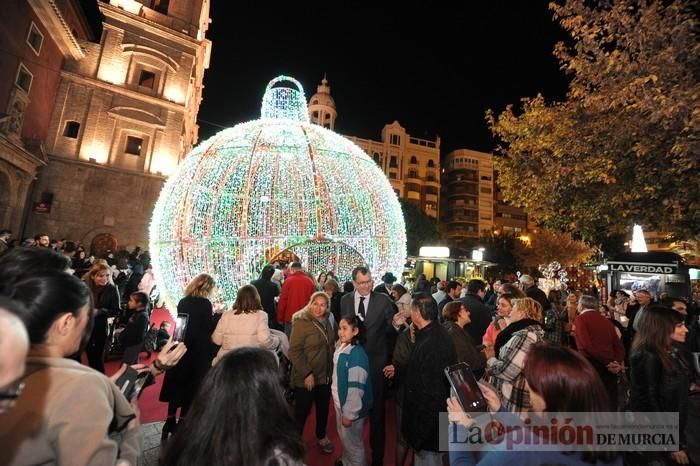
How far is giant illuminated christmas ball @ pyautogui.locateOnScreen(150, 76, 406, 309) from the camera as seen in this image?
7.24m

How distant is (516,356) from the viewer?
283 centimetres

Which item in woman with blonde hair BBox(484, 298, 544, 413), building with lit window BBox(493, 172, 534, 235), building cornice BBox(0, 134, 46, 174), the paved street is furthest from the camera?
building with lit window BBox(493, 172, 534, 235)

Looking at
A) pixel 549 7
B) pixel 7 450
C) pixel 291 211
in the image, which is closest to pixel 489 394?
pixel 7 450

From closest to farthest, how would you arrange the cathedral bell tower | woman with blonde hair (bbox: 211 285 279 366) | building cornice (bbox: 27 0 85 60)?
woman with blonde hair (bbox: 211 285 279 366)
building cornice (bbox: 27 0 85 60)
the cathedral bell tower

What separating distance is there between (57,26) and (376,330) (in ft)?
76.5

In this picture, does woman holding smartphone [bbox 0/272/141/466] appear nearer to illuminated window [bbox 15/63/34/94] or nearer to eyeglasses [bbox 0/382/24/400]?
eyeglasses [bbox 0/382/24/400]

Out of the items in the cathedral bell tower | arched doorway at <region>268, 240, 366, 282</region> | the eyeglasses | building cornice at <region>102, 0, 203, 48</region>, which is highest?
the cathedral bell tower

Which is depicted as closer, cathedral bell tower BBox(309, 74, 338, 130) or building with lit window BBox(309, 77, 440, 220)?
cathedral bell tower BBox(309, 74, 338, 130)

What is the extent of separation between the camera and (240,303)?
3826 millimetres

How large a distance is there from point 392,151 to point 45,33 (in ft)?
137

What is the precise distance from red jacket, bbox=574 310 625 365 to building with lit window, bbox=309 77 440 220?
149ft

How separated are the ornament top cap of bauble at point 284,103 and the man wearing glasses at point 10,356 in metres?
7.86

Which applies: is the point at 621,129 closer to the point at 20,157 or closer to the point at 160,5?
the point at 20,157

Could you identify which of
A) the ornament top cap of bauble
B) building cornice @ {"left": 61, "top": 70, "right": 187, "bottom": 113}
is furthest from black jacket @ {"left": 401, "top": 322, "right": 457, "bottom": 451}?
building cornice @ {"left": 61, "top": 70, "right": 187, "bottom": 113}
